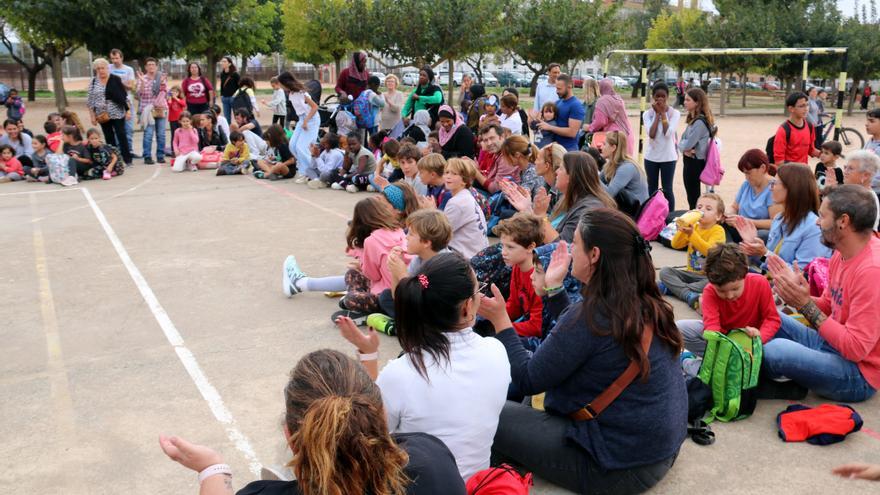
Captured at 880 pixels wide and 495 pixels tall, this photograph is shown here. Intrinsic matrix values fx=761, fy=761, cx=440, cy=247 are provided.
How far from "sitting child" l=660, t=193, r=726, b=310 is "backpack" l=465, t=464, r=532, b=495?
12.7 ft

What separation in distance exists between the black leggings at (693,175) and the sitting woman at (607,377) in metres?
6.57

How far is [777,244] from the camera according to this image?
572 cm

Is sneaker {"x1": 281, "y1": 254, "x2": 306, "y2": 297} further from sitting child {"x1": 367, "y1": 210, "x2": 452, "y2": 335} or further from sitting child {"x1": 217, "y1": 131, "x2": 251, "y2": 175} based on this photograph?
sitting child {"x1": 217, "y1": 131, "x2": 251, "y2": 175}

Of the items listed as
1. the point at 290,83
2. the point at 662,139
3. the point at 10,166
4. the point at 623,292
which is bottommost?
the point at 10,166

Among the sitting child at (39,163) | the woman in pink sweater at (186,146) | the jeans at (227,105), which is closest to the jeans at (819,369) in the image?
the woman in pink sweater at (186,146)

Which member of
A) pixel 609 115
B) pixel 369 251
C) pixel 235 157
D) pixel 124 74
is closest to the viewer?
pixel 369 251

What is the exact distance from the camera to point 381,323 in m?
5.60

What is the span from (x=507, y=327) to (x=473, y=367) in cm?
47

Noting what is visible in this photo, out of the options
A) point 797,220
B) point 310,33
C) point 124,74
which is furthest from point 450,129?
point 310,33

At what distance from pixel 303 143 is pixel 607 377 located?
10.2m

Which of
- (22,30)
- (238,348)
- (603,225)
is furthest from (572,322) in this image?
(22,30)

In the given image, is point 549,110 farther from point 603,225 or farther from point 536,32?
point 536,32

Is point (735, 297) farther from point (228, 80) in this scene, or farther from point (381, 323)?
point (228, 80)

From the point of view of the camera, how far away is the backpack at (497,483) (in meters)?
2.62
